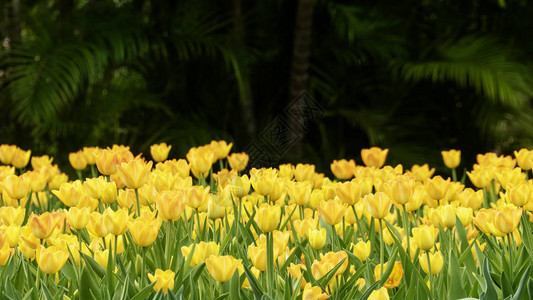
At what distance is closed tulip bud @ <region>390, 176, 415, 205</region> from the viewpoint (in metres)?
1.16

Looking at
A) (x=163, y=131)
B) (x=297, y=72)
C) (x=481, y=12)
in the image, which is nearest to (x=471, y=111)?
(x=481, y=12)

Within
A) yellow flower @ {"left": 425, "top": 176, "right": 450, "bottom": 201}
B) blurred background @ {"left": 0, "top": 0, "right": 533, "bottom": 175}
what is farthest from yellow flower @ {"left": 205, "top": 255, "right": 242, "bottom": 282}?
blurred background @ {"left": 0, "top": 0, "right": 533, "bottom": 175}

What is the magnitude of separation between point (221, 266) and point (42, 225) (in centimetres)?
33

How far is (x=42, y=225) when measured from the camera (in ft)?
3.48

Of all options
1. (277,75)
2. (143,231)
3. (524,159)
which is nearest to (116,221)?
(143,231)

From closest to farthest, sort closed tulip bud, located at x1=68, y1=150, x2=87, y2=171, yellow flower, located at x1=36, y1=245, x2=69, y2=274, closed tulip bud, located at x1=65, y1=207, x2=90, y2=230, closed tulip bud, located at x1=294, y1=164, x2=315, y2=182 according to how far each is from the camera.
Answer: yellow flower, located at x1=36, y1=245, x2=69, y2=274 < closed tulip bud, located at x1=65, y1=207, x2=90, y2=230 < closed tulip bud, located at x1=294, y1=164, x2=315, y2=182 < closed tulip bud, located at x1=68, y1=150, x2=87, y2=171

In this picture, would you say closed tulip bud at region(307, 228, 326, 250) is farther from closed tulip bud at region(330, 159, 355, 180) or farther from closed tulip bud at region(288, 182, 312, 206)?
closed tulip bud at region(330, 159, 355, 180)

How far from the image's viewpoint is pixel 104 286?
1.00 metres

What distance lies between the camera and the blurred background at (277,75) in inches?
157

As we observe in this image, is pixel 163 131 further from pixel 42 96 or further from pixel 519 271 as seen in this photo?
pixel 519 271

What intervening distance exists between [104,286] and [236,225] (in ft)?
1.10

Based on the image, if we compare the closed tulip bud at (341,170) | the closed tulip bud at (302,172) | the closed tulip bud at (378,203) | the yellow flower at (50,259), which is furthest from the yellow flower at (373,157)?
the yellow flower at (50,259)

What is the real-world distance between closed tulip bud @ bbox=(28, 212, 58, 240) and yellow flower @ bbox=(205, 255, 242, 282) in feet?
0.99

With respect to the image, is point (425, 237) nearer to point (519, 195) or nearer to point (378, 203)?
point (378, 203)
